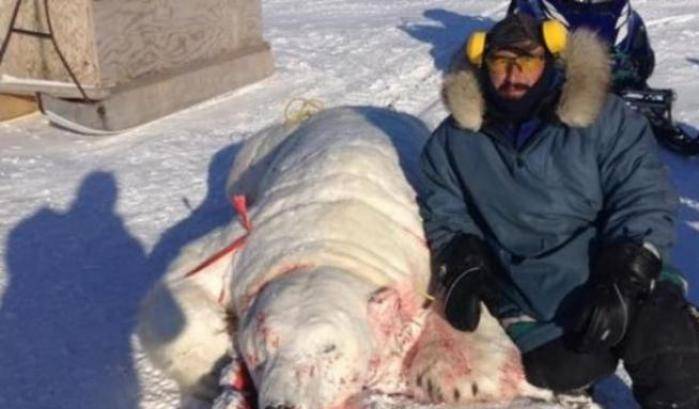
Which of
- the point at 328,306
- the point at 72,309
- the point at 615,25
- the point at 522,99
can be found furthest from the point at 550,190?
the point at 615,25

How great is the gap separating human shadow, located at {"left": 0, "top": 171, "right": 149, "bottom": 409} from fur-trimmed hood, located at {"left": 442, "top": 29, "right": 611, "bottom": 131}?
1292 millimetres

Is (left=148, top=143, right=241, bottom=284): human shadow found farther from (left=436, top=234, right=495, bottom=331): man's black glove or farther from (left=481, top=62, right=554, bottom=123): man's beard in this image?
(left=481, top=62, right=554, bottom=123): man's beard

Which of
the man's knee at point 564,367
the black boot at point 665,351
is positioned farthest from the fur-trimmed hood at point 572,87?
the man's knee at point 564,367

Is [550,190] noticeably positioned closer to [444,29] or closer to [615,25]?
[615,25]

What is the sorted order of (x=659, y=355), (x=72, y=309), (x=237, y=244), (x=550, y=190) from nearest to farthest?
(x=659, y=355), (x=550, y=190), (x=237, y=244), (x=72, y=309)

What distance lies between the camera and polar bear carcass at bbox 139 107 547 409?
274 centimetres

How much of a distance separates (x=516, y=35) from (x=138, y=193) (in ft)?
8.25

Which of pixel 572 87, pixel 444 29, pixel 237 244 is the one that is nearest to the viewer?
pixel 572 87

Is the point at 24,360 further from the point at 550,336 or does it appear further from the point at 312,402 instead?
the point at 550,336

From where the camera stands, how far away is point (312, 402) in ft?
8.59

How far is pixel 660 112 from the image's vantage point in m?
5.66

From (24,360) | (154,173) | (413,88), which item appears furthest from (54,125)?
(24,360)

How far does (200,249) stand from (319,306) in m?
0.79

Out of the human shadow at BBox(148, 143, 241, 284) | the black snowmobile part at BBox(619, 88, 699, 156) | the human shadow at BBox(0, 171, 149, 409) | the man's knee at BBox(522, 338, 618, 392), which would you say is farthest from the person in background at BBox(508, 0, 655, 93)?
the man's knee at BBox(522, 338, 618, 392)
